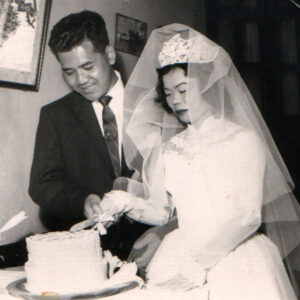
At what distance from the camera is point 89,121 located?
83.0 inches

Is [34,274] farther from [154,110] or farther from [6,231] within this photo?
[154,110]

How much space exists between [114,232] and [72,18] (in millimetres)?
1071

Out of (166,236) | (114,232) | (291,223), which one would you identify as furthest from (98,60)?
(291,223)

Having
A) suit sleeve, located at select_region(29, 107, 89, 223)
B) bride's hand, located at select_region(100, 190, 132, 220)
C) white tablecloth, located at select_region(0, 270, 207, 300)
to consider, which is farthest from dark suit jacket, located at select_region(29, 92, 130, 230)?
white tablecloth, located at select_region(0, 270, 207, 300)

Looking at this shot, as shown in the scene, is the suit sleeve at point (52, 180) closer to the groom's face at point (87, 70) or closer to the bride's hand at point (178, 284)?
the groom's face at point (87, 70)

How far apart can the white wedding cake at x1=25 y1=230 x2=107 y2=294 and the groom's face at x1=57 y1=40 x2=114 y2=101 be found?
108 centimetres

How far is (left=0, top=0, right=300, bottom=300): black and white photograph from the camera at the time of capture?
1.21m

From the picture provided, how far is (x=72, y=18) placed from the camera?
2148 millimetres

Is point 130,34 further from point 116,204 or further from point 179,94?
point 116,204

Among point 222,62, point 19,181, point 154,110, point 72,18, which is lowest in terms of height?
point 19,181

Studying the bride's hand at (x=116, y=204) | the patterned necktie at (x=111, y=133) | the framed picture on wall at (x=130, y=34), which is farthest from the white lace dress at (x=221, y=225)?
the framed picture on wall at (x=130, y=34)

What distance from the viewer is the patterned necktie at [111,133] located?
206 cm

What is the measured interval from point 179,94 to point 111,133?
0.64 metres

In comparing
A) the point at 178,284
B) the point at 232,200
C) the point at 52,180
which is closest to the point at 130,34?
the point at 52,180
